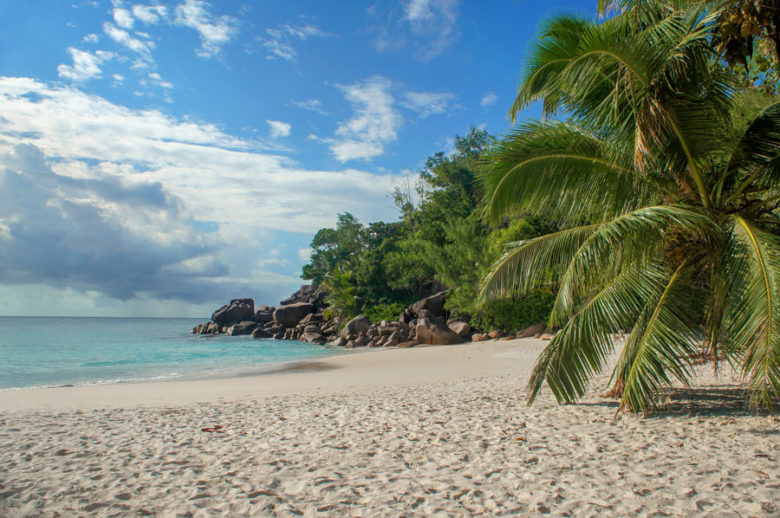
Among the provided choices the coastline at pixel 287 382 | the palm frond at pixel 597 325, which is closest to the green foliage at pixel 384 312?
the coastline at pixel 287 382

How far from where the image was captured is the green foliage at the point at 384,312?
3216 cm

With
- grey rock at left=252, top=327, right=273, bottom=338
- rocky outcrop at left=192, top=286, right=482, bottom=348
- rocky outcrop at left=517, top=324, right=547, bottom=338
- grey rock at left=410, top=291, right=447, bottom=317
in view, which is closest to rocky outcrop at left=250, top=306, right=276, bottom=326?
Answer: rocky outcrop at left=192, top=286, right=482, bottom=348

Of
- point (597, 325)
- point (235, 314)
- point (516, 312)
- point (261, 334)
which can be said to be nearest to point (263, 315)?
point (235, 314)

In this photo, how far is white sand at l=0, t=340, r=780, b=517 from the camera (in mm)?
3463

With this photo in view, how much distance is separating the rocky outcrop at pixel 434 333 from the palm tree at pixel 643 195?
658 inches

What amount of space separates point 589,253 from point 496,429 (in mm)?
2328

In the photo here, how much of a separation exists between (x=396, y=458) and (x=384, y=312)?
2801 centimetres

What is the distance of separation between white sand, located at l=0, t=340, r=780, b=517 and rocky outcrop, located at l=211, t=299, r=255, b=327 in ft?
151

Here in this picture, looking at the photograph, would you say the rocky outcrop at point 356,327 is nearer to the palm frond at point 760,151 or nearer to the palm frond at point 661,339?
the palm frond at point 661,339

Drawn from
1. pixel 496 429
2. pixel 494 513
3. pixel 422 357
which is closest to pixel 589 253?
pixel 496 429

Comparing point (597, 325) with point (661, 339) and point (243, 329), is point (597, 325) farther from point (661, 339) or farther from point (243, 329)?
point (243, 329)

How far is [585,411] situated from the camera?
6.32 m

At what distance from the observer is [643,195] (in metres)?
6.48

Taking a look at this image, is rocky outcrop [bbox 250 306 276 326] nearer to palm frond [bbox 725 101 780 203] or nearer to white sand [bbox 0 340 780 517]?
white sand [bbox 0 340 780 517]
